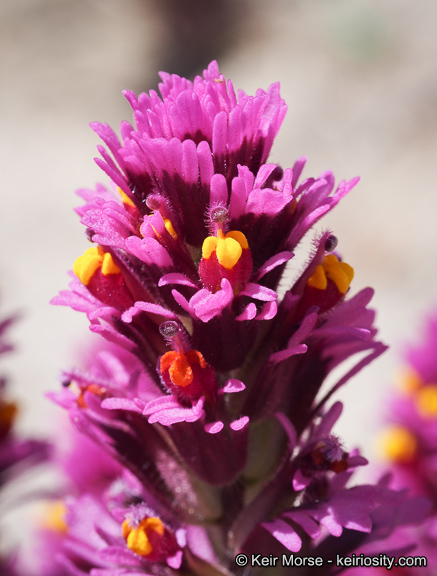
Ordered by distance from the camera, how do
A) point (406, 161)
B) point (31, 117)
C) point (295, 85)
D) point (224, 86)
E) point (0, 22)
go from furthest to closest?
point (0, 22) < point (31, 117) < point (295, 85) < point (406, 161) < point (224, 86)

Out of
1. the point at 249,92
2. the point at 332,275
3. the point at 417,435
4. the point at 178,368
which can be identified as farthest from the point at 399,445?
the point at 249,92

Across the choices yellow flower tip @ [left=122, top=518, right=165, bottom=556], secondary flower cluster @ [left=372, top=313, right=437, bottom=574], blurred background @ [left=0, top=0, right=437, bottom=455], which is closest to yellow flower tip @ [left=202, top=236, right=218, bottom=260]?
yellow flower tip @ [left=122, top=518, right=165, bottom=556]

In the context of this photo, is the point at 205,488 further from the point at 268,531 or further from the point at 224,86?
the point at 224,86

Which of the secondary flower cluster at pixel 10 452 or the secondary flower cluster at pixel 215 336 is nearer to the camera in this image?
the secondary flower cluster at pixel 215 336

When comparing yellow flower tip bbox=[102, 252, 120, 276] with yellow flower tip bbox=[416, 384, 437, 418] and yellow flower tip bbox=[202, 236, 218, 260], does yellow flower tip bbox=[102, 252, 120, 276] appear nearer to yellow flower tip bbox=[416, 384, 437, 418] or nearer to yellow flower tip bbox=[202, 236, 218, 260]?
yellow flower tip bbox=[202, 236, 218, 260]

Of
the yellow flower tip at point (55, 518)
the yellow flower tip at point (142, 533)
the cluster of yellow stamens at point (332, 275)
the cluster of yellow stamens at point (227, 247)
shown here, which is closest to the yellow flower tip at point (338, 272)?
the cluster of yellow stamens at point (332, 275)

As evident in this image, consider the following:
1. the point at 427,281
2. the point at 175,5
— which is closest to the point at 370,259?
the point at 427,281

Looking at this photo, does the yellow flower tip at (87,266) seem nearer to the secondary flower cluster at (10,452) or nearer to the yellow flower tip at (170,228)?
the yellow flower tip at (170,228)

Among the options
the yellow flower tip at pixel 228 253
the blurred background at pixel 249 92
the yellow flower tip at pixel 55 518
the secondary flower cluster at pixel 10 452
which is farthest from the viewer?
the blurred background at pixel 249 92
